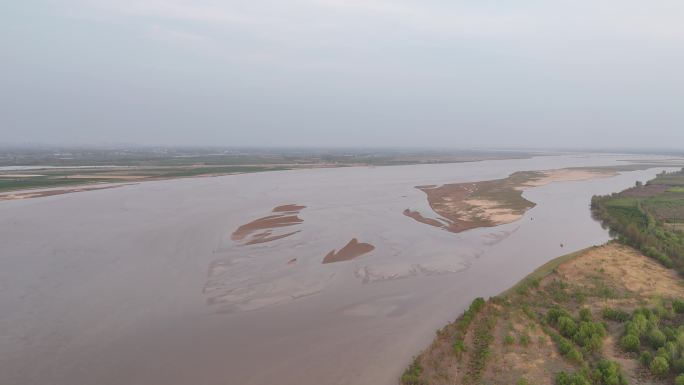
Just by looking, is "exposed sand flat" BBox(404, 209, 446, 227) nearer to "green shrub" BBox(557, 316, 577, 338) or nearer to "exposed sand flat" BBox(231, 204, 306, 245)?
"exposed sand flat" BBox(231, 204, 306, 245)

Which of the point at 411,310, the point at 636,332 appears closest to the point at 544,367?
the point at 636,332

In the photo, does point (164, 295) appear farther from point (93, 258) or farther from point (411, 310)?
point (411, 310)

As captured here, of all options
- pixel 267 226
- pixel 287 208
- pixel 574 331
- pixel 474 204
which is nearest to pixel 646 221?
pixel 474 204

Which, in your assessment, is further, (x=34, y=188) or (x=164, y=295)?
(x=34, y=188)

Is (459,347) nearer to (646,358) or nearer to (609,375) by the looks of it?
(609,375)

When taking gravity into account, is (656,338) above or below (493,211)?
below
